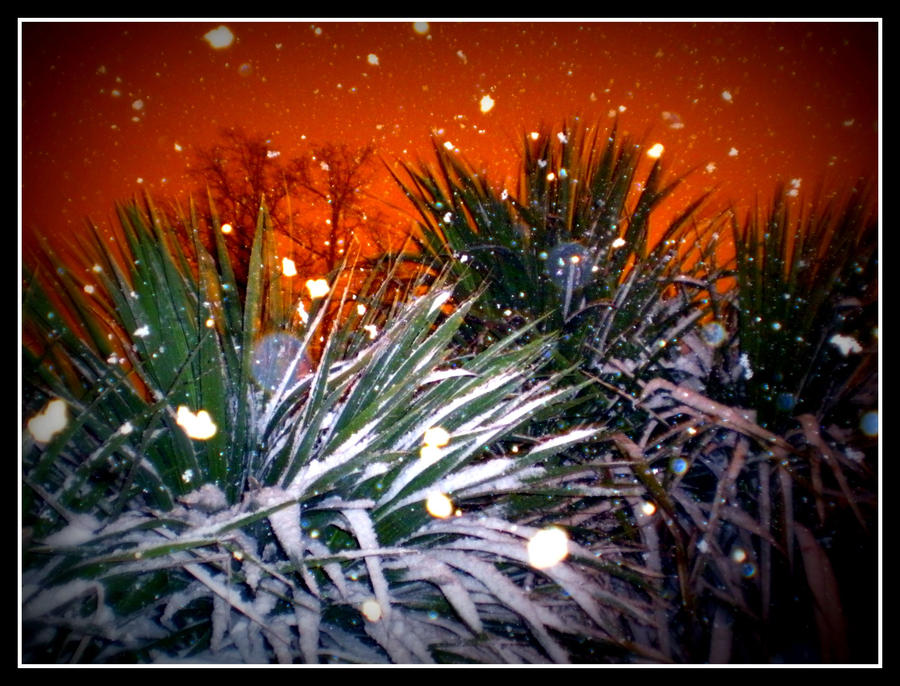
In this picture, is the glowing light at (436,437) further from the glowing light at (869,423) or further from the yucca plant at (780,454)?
the glowing light at (869,423)

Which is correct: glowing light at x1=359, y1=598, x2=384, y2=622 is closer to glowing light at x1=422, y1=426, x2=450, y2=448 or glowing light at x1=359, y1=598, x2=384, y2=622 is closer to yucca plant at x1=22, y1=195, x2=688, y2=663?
yucca plant at x1=22, y1=195, x2=688, y2=663

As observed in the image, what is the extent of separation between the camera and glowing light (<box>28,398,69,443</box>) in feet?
2.68

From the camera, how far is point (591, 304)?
5.06 ft

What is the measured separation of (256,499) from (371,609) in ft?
0.96

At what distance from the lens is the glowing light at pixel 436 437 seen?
97cm

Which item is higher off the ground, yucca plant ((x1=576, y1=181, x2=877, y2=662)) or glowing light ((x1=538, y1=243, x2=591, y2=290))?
glowing light ((x1=538, y1=243, x2=591, y2=290))

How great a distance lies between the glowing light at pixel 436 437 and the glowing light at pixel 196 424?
0.44 metres

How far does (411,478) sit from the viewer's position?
0.95 meters

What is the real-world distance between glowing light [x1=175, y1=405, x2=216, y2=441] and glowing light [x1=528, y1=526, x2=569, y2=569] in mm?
673

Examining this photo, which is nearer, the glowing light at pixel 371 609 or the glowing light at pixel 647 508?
the glowing light at pixel 371 609

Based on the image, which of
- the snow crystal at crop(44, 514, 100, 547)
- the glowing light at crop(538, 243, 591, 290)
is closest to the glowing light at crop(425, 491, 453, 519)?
the snow crystal at crop(44, 514, 100, 547)

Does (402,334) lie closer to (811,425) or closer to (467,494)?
(467,494)

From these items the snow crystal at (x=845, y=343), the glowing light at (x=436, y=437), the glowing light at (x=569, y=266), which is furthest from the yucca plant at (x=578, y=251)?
the glowing light at (x=436, y=437)
